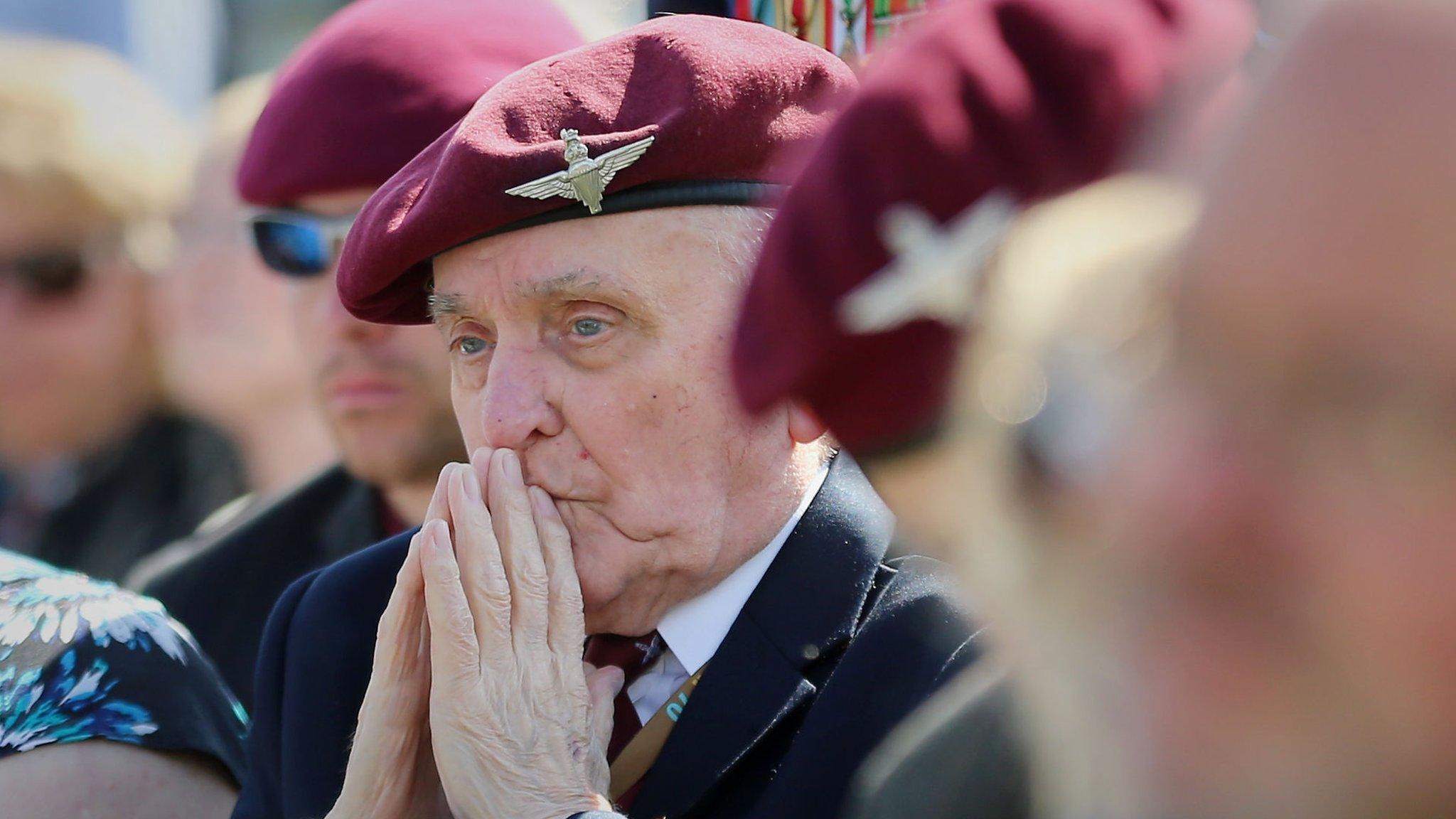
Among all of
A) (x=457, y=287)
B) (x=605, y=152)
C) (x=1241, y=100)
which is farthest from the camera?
(x=457, y=287)

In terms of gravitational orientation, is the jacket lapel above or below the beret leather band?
below

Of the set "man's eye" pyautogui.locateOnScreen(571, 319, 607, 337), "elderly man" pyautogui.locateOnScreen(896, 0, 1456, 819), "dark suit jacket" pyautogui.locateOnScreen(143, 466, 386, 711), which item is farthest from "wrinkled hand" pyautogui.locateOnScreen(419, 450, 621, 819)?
"dark suit jacket" pyautogui.locateOnScreen(143, 466, 386, 711)

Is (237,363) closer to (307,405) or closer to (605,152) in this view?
(307,405)

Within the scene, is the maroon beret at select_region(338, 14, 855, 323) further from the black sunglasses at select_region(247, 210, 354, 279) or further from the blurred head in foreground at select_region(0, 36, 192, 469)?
the blurred head in foreground at select_region(0, 36, 192, 469)

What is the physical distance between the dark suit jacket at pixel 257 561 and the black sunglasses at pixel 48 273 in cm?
133

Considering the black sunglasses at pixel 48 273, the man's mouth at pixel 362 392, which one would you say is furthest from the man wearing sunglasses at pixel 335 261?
the black sunglasses at pixel 48 273

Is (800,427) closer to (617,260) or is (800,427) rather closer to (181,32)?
(617,260)

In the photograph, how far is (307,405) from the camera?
4.91 m

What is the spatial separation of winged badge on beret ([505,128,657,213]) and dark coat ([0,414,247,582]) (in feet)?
9.86

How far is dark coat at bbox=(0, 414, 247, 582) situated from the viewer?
5066 mm

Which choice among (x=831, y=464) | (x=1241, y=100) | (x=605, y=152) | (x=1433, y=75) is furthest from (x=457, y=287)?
(x=1433, y=75)

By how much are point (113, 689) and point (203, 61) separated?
3.33 meters

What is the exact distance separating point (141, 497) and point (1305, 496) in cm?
479

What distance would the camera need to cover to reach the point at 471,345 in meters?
2.58
